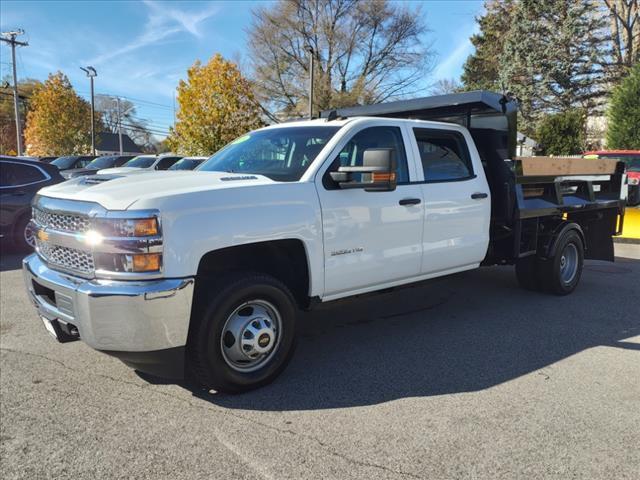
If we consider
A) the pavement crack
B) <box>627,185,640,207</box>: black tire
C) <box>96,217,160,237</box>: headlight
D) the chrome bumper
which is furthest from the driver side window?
<box>627,185,640,207</box>: black tire

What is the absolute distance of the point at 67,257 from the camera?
11.3 ft

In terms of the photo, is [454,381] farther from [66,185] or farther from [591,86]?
[591,86]

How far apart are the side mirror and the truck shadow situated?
1394 mm

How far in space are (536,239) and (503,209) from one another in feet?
3.11

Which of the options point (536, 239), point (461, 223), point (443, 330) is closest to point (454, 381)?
point (443, 330)

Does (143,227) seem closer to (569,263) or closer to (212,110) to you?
(569,263)

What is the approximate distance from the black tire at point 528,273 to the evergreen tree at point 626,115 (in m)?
20.8

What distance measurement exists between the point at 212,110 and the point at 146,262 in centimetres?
2403

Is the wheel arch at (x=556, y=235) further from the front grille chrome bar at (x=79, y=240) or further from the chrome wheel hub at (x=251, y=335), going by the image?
the front grille chrome bar at (x=79, y=240)

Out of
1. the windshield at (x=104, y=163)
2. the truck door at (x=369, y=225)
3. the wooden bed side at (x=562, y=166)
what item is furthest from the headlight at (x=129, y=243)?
the windshield at (x=104, y=163)

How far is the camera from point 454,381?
387 centimetres

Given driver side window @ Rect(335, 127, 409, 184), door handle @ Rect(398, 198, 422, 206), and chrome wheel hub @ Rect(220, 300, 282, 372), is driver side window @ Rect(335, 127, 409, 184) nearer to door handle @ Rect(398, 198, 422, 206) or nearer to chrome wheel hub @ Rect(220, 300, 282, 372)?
door handle @ Rect(398, 198, 422, 206)

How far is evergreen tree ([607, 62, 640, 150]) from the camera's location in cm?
2341

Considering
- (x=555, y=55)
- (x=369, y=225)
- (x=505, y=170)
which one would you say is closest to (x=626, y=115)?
(x=555, y=55)
